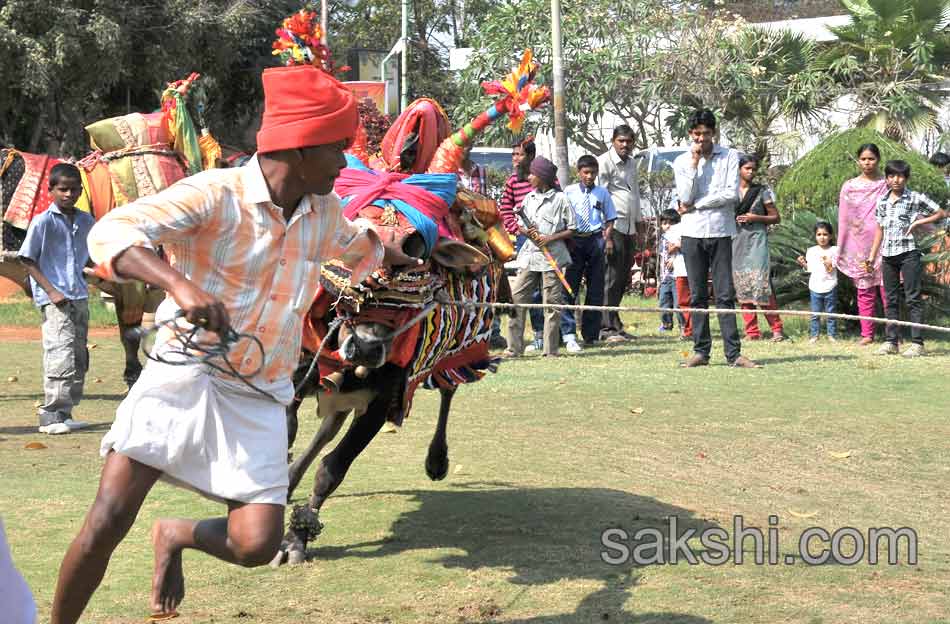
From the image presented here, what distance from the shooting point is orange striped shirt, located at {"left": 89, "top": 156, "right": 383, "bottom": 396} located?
12.9 feet

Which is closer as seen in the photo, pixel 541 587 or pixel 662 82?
pixel 541 587

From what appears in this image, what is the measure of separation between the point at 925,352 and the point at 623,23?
1613 cm

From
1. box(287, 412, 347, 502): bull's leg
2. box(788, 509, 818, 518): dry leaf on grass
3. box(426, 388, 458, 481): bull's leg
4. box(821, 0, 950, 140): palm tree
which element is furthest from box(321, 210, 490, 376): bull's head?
box(821, 0, 950, 140): palm tree

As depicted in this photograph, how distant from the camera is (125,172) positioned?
1089 centimetres

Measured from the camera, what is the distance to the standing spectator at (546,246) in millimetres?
12711

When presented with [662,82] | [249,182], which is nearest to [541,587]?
[249,182]

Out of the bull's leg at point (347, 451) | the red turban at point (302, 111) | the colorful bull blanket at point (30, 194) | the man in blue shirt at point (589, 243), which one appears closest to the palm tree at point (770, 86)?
the man in blue shirt at point (589, 243)

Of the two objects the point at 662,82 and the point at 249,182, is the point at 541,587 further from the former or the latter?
the point at 662,82

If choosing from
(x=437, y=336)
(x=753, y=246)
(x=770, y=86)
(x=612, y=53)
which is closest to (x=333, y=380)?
(x=437, y=336)

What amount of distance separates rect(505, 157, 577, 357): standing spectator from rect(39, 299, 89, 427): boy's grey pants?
479 centimetres

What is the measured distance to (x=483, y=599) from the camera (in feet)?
16.2

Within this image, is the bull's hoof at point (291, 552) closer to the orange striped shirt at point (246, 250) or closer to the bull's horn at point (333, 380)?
the bull's horn at point (333, 380)

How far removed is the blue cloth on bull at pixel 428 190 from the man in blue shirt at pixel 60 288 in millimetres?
Result: 3678

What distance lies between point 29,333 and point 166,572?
11663mm
